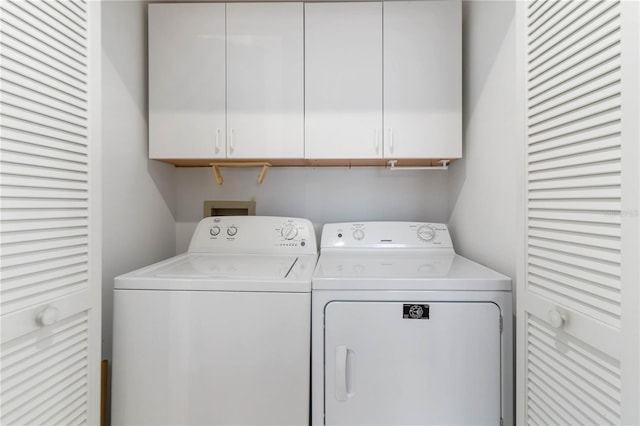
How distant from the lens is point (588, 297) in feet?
2.57

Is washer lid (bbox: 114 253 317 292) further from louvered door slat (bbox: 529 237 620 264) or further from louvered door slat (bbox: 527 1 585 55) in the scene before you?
louvered door slat (bbox: 527 1 585 55)

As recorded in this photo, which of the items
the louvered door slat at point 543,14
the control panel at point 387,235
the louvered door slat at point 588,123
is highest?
the louvered door slat at point 543,14

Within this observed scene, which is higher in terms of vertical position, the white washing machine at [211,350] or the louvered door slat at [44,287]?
the louvered door slat at [44,287]

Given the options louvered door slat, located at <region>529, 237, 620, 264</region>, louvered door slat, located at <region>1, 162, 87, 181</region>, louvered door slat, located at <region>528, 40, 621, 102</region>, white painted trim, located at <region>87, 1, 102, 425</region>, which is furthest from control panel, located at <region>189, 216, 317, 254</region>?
louvered door slat, located at <region>528, 40, 621, 102</region>

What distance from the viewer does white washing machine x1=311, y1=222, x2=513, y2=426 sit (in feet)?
4.01

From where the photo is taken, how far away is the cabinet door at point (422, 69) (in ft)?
5.62

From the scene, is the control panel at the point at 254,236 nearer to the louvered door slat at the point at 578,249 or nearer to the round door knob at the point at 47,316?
the round door knob at the point at 47,316

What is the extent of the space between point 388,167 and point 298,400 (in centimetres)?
140

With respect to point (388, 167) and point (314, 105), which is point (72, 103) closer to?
point (314, 105)

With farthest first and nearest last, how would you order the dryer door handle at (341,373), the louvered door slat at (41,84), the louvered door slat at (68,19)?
the dryer door handle at (341,373) < the louvered door slat at (68,19) < the louvered door slat at (41,84)

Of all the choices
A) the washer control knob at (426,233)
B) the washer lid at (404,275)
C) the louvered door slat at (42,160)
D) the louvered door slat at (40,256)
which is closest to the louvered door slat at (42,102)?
the louvered door slat at (42,160)

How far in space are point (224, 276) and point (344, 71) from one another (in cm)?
118

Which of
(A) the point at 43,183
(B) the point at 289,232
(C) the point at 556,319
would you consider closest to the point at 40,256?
(A) the point at 43,183

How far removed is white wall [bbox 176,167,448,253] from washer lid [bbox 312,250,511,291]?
0.52m
